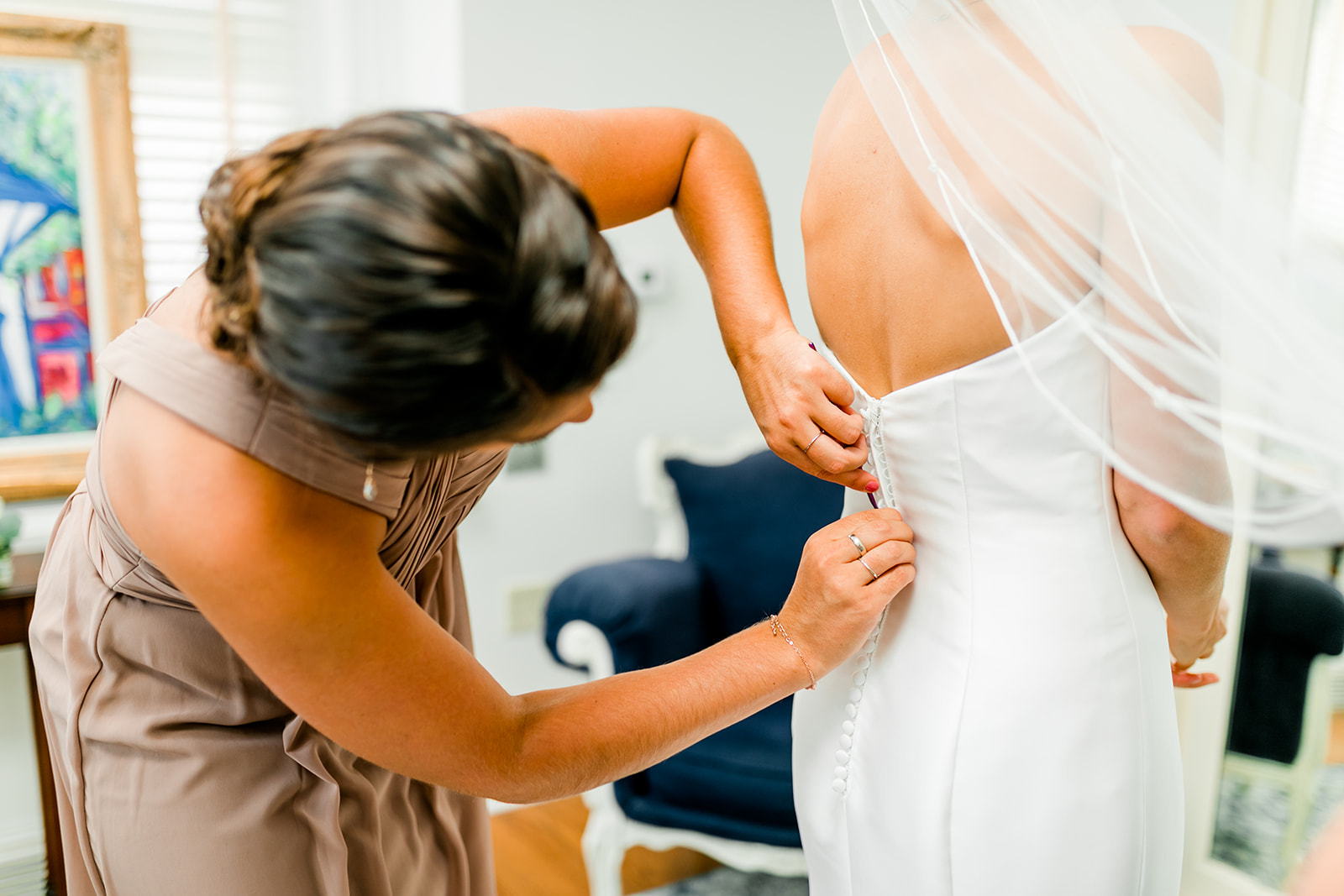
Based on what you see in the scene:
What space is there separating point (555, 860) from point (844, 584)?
165cm

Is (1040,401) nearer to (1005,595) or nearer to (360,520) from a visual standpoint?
(1005,595)

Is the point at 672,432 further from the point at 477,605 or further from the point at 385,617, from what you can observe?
the point at 385,617

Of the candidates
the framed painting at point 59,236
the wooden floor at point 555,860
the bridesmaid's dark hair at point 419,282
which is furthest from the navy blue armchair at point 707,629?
the bridesmaid's dark hair at point 419,282

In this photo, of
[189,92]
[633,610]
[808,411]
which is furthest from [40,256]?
[808,411]

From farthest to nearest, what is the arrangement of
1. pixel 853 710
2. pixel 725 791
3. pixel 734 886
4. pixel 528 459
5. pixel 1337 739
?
pixel 528 459 → pixel 734 886 → pixel 725 791 → pixel 1337 739 → pixel 853 710

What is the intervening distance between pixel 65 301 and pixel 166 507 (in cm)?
172

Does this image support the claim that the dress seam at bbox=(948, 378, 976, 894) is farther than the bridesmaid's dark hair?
Yes

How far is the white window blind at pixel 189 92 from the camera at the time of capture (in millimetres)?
2021

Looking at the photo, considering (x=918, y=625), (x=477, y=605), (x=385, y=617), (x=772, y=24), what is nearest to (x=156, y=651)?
(x=385, y=617)

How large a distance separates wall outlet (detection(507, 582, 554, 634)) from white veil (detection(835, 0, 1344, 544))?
5.81 ft

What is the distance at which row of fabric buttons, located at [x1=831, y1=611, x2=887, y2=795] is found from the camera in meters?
0.89

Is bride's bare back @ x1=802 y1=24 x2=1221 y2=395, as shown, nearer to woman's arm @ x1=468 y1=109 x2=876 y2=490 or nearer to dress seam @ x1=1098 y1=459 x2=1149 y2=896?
woman's arm @ x1=468 y1=109 x2=876 y2=490

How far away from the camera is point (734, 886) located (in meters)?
2.04

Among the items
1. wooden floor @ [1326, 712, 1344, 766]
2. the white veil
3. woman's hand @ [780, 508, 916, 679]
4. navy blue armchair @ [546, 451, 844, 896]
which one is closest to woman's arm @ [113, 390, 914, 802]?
woman's hand @ [780, 508, 916, 679]
